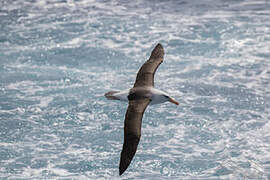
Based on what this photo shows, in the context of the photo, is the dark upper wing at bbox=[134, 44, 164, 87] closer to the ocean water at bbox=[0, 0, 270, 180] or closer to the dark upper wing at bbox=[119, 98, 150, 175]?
the dark upper wing at bbox=[119, 98, 150, 175]

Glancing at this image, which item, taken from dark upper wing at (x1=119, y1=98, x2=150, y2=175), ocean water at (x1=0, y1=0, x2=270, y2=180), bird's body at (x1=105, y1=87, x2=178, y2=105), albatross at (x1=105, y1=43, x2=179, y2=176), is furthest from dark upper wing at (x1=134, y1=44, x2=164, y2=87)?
ocean water at (x1=0, y1=0, x2=270, y2=180)

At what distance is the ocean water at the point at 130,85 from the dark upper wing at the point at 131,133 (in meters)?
4.77

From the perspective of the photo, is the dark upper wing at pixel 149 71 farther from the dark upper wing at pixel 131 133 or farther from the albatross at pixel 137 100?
the dark upper wing at pixel 131 133

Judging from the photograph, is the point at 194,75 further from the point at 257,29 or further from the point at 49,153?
the point at 49,153

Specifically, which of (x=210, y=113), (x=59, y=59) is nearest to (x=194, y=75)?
(x=210, y=113)

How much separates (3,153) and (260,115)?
10027 mm

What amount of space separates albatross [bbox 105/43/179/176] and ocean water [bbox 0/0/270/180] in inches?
156

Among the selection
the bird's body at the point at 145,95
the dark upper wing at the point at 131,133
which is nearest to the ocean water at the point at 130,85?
→ the bird's body at the point at 145,95

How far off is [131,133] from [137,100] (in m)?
1.49

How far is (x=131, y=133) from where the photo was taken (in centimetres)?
1170

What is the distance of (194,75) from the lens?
79.2ft

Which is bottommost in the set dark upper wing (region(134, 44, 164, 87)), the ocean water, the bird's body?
the ocean water

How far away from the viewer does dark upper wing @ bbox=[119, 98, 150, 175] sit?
37.0ft

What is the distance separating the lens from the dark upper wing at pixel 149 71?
14138 millimetres
